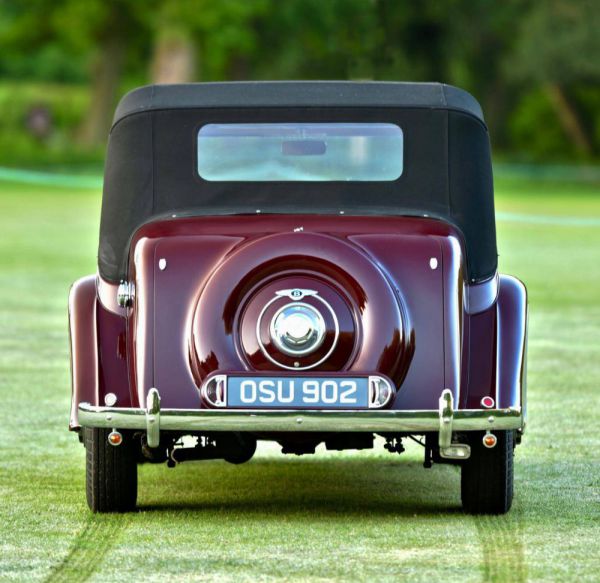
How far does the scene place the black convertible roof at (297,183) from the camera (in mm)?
7332

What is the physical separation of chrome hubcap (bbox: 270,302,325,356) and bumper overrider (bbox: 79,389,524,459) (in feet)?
0.80

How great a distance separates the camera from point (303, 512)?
279 inches

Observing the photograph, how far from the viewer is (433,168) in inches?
291

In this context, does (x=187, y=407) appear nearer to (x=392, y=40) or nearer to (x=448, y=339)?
(x=448, y=339)

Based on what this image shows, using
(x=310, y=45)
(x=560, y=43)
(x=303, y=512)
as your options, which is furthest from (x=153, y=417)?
(x=310, y=45)

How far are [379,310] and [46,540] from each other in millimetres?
1456

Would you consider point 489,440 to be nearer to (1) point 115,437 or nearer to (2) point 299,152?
(1) point 115,437

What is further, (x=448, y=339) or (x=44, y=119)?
(x=44, y=119)

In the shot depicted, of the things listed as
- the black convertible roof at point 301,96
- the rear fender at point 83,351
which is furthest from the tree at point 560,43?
the rear fender at point 83,351

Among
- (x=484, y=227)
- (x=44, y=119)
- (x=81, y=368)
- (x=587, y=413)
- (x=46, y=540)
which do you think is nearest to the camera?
(x=46, y=540)

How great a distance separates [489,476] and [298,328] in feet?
3.33

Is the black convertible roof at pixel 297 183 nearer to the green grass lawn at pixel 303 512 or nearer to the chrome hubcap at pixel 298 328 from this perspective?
the chrome hubcap at pixel 298 328

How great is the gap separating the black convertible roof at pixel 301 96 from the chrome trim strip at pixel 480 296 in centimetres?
88

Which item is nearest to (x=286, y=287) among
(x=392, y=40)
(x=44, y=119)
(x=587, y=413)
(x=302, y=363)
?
(x=302, y=363)
